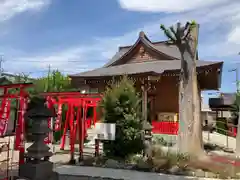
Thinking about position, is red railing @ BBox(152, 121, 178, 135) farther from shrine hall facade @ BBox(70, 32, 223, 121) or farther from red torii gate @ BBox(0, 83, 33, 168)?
red torii gate @ BBox(0, 83, 33, 168)

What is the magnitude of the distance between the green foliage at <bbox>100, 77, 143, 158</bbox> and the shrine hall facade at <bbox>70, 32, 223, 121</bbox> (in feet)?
10.9

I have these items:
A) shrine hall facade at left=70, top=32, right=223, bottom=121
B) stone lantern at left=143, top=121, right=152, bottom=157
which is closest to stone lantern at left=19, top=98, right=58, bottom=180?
stone lantern at left=143, top=121, right=152, bottom=157

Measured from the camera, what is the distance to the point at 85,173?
7797 mm

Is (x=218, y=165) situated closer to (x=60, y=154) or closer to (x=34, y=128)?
(x=34, y=128)

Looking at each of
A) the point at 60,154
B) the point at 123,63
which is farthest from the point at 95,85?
the point at 60,154

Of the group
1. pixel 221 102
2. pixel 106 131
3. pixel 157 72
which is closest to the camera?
pixel 106 131

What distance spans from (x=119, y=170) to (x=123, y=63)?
12243 millimetres

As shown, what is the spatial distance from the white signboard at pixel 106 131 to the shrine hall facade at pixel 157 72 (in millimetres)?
4434

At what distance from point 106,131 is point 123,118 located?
846mm

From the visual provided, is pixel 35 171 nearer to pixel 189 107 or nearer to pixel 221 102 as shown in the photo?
pixel 189 107

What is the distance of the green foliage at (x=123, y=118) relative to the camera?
948cm

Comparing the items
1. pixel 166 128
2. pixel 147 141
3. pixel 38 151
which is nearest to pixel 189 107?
pixel 147 141

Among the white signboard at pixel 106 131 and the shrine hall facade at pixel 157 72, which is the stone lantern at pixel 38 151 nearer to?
the white signboard at pixel 106 131

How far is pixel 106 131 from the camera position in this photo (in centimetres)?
934
